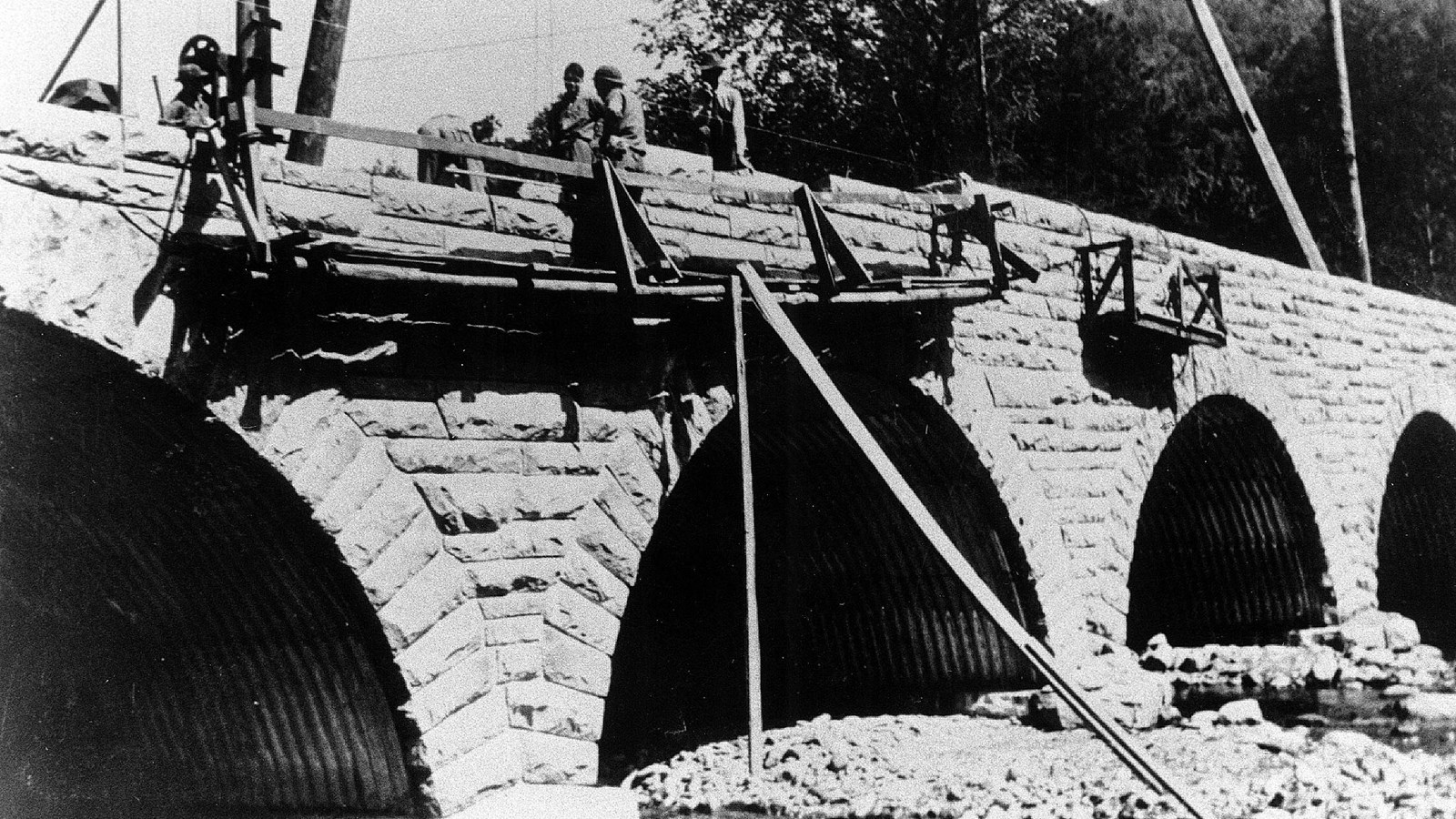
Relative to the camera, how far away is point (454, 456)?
6.65 m

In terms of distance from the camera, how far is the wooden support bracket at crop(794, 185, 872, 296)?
8.10 metres

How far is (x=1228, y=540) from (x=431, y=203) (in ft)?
36.1

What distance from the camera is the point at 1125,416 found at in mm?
11367

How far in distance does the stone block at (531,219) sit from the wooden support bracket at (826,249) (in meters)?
1.57

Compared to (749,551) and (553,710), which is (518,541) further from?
(749,551)

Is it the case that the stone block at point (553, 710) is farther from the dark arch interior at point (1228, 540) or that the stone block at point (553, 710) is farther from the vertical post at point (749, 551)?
the dark arch interior at point (1228, 540)

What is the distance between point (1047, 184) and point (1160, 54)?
498cm

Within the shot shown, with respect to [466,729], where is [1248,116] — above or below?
above

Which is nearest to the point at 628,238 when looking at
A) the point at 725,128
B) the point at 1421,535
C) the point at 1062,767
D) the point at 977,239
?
the point at 725,128

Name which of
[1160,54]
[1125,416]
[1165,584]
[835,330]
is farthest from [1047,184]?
[835,330]

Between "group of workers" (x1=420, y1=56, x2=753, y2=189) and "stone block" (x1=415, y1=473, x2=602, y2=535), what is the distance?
1.60 meters

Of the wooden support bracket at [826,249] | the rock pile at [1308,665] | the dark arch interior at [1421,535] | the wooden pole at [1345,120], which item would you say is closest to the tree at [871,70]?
the wooden pole at [1345,120]

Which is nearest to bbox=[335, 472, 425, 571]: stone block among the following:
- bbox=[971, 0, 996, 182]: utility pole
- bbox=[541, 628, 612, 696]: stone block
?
bbox=[541, 628, 612, 696]: stone block

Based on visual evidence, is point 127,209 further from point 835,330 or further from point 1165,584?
point 1165,584
